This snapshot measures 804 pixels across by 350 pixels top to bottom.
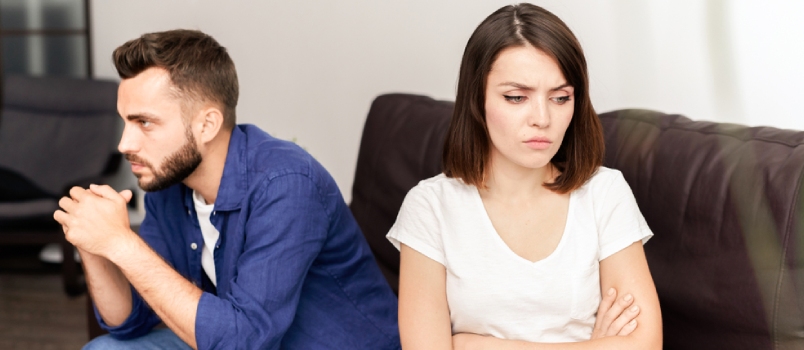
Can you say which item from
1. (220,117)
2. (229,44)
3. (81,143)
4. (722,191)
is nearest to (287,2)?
(229,44)

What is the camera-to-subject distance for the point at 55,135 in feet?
12.1

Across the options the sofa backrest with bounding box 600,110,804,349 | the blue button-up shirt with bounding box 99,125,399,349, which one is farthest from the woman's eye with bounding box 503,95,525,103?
the blue button-up shirt with bounding box 99,125,399,349

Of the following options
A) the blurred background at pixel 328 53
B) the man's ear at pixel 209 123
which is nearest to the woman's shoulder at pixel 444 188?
the blurred background at pixel 328 53

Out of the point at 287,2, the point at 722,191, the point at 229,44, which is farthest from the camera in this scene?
the point at 229,44

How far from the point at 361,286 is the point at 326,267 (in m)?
0.08

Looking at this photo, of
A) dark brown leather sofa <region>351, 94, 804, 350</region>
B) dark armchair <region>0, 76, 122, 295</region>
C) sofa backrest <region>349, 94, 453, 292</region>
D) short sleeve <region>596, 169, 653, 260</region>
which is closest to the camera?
dark brown leather sofa <region>351, 94, 804, 350</region>

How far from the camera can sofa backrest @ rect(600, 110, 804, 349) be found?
3.48ft

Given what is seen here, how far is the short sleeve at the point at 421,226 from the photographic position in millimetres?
1230

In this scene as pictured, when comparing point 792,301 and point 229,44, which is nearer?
point 792,301

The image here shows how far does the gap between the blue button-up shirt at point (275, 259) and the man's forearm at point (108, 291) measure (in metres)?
0.02

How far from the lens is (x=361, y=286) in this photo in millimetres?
1469

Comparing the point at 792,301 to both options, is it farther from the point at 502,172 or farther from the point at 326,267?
the point at 326,267

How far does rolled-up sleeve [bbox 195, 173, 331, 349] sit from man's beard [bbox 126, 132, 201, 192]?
0.46ft

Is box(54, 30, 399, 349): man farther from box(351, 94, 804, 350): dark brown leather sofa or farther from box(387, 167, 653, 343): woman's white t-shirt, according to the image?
box(351, 94, 804, 350): dark brown leather sofa
